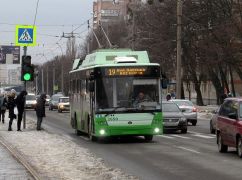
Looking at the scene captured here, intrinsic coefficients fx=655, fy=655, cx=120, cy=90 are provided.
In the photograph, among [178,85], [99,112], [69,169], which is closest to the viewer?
[69,169]

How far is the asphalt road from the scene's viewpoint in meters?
13.5

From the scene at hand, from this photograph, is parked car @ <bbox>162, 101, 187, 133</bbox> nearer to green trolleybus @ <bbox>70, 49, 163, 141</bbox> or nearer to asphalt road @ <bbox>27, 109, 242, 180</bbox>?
asphalt road @ <bbox>27, 109, 242, 180</bbox>

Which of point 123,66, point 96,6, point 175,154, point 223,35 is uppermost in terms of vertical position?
point 96,6

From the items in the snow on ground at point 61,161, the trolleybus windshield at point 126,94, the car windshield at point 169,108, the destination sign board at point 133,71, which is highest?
the destination sign board at point 133,71

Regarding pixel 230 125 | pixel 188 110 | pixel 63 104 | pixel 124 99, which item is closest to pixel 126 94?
pixel 124 99

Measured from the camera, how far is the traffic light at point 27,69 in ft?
96.0

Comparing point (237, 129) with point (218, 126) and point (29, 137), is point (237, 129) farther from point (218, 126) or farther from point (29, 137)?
point (29, 137)

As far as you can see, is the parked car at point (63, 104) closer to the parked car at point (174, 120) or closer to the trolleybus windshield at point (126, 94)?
the parked car at point (174, 120)

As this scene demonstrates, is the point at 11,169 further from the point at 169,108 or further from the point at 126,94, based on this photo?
the point at 169,108

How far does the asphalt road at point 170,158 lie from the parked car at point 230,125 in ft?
1.11

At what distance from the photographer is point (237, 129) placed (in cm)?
1655

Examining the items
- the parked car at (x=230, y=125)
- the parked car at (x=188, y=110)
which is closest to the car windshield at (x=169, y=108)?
the parked car at (x=188, y=110)

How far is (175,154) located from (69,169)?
5.06 metres

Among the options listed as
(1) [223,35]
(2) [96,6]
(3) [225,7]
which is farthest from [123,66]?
(2) [96,6]
